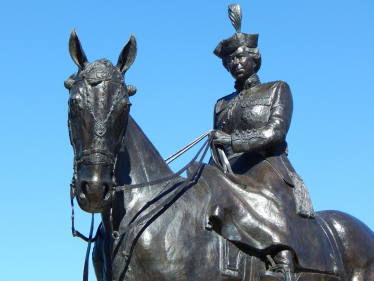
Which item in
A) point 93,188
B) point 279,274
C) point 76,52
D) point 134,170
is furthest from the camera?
point 279,274

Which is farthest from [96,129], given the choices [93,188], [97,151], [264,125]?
[264,125]

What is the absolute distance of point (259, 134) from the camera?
9.14m

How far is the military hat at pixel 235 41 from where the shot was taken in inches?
401

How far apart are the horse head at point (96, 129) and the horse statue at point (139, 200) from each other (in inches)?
0.4

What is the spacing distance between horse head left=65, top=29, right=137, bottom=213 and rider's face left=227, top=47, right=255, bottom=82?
3.06 meters

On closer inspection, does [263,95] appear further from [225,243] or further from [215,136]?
[225,243]

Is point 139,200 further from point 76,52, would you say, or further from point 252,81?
point 252,81

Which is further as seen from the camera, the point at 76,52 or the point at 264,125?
the point at 264,125

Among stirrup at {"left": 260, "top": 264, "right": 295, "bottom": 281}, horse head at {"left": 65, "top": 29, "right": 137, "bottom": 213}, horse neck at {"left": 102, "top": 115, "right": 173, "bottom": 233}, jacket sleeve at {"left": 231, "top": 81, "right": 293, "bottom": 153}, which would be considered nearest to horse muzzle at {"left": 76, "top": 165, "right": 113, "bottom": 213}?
horse head at {"left": 65, "top": 29, "right": 137, "bottom": 213}

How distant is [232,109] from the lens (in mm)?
10062

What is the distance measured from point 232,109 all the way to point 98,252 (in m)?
3.15

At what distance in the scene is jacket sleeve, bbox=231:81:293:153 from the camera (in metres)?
9.11

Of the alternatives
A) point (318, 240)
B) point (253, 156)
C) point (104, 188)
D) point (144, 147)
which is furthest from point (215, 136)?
point (104, 188)

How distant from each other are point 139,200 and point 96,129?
1176 mm
